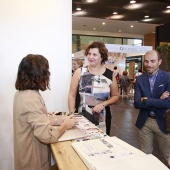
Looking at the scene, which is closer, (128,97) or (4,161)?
(4,161)

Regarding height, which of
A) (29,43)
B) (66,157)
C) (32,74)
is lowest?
(66,157)

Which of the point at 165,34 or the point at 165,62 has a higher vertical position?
the point at 165,34

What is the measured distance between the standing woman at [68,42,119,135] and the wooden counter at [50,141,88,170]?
2.35ft

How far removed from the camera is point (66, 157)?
42.1 inches

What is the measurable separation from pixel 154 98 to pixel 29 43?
147cm

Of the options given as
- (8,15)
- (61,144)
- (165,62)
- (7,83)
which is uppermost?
(8,15)

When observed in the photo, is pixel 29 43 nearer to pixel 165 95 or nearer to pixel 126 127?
pixel 165 95

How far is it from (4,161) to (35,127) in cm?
147

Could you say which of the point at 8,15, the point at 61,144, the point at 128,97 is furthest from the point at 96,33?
the point at 61,144

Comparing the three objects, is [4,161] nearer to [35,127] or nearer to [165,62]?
[35,127]

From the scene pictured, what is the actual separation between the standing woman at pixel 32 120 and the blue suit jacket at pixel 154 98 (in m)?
1.00

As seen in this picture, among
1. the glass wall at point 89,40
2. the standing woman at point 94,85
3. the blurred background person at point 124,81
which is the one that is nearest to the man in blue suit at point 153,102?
the standing woman at point 94,85

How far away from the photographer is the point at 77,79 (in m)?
2.01

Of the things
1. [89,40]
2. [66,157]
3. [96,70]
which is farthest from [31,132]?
[89,40]
